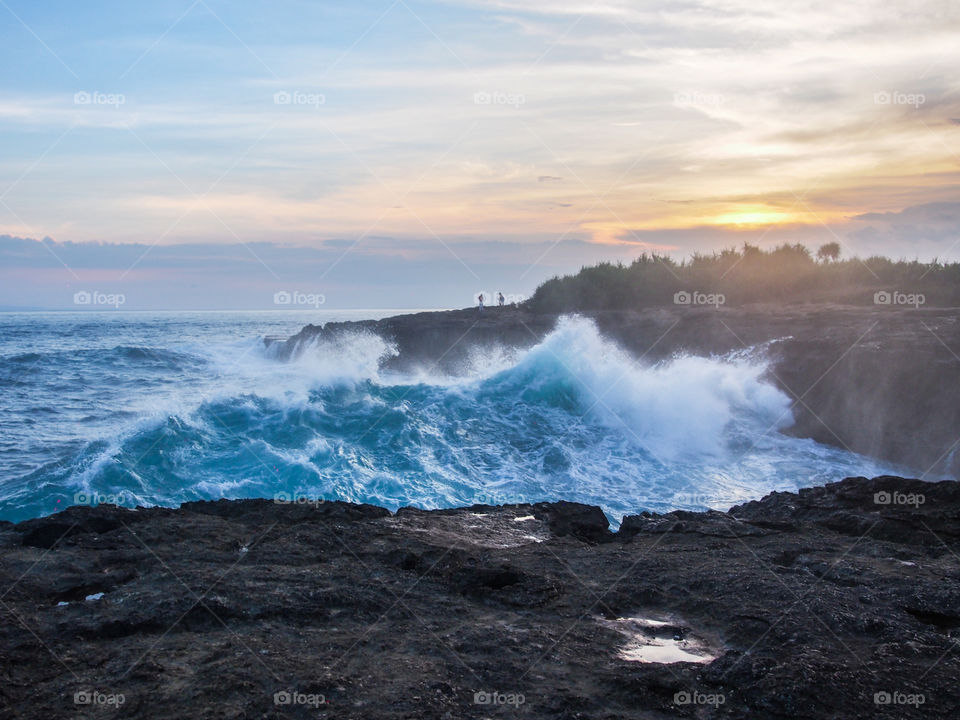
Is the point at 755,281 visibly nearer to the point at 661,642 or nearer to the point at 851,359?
the point at 851,359

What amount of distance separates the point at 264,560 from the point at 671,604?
10.8ft

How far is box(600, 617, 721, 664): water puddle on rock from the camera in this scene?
4172 millimetres

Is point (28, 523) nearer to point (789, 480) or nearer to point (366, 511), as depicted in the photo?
point (366, 511)

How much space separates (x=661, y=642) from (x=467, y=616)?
4.43 feet

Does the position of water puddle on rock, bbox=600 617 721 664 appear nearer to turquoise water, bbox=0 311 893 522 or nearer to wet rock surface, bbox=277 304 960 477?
turquoise water, bbox=0 311 893 522

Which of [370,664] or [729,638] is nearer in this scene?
[370,664]

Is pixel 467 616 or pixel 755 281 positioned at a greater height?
pixel 755 281

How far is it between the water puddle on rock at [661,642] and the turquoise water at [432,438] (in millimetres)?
5782

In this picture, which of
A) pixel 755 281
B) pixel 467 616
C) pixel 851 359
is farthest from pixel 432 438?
pixel 755 281

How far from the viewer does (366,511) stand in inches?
273

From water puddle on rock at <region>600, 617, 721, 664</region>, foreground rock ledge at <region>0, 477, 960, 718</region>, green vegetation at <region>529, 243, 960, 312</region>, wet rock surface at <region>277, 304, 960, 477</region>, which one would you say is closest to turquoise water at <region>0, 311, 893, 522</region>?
wet rock surface at <region>277, 304, 960, 477</region>

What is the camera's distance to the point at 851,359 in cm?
1658

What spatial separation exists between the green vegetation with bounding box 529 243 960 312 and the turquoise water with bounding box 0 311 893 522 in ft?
33.7

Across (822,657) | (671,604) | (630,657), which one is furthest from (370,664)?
(822,657)
